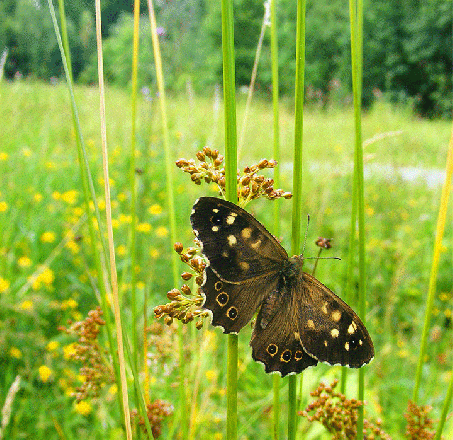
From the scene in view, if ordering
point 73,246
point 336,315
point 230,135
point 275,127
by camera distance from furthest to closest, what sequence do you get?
point 73,246 → point 336,315 → point 275,127 → point 230,135

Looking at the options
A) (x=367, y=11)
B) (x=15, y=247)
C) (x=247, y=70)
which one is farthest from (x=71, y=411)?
(x=367, y=11)

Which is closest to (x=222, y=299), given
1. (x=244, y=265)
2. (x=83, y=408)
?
(x=244, y=265)

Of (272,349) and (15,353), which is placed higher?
(272,349)

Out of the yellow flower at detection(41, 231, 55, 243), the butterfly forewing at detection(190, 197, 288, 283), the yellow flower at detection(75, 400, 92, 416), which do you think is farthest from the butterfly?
the yellow flower at detection(41, 231, 55, 243)

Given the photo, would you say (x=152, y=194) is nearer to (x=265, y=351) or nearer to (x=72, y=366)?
(x=72, y=366)

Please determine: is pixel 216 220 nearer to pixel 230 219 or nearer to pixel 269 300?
pixel 230 219

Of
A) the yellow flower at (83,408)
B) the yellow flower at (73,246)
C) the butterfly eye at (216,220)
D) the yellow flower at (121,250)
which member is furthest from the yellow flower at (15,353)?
the butterfly eye at (216,220)

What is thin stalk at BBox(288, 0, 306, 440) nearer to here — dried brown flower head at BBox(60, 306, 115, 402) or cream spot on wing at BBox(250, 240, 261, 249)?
cream spot on wing at BBox(250, 240, 261, 249)
